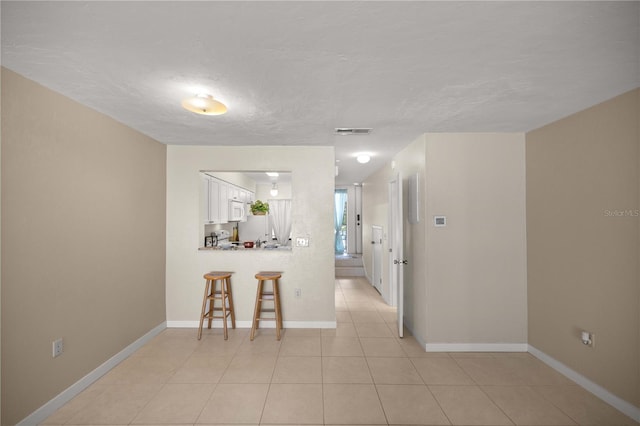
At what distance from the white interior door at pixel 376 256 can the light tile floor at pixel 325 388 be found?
2121 millimetres

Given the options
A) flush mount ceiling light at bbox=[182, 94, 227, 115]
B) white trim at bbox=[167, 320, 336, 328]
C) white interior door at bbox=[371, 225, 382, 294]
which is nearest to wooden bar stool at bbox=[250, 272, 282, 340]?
white trim at bbox=[167, 320, 336, 328]

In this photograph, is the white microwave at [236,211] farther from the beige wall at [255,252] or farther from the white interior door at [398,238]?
the white interior door at [398,238]

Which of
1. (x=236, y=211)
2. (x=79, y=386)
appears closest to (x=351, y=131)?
(x=236, y=211)

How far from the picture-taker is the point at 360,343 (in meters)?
3.27

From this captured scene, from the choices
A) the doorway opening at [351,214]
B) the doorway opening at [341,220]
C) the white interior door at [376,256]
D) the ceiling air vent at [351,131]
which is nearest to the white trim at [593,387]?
the white interior door at [376,256]

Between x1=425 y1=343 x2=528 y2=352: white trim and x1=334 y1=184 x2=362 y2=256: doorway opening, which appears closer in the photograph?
x1=425 y1=343 x2=528 y2=352: white trim

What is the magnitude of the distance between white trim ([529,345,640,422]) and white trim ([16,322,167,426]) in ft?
14.4

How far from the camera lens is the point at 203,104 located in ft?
6.70

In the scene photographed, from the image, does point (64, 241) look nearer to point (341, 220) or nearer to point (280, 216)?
point (280, 216)

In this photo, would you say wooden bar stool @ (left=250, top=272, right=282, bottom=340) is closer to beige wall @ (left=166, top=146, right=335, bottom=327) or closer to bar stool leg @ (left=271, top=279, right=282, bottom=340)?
bar stool leg @ (left=271, top=279, right=282, bottom=340)

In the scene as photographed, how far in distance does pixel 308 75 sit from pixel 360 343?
294 centimetres

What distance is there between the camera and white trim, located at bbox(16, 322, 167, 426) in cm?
197

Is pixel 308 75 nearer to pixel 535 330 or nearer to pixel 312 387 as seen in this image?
pixel 312 387

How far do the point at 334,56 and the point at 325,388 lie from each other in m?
2.60
